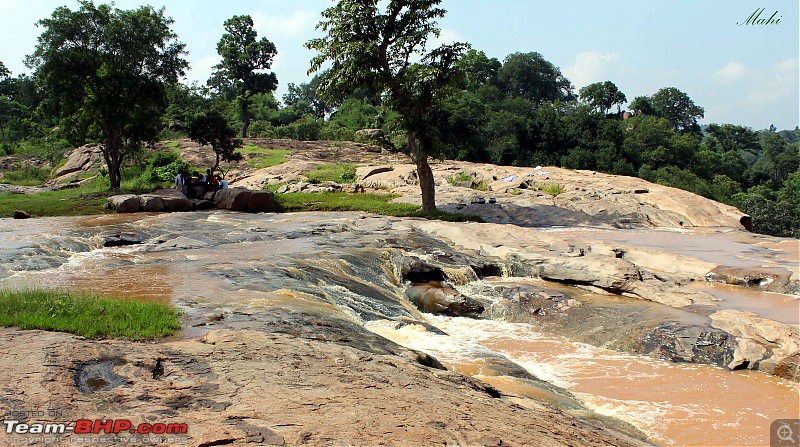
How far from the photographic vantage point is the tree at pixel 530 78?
75.2 meters

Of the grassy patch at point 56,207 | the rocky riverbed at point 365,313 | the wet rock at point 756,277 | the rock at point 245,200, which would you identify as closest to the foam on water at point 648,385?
the rocky riverbed at point 365,313

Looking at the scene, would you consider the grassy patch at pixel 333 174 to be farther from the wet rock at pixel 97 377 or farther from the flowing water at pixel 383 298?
the wet rock at pixel 97 377

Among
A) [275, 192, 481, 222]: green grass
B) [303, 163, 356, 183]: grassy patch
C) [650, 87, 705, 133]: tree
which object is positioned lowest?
[275, 192, 481, 222]: green grass

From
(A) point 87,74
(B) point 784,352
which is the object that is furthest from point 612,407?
(A) point 87,74

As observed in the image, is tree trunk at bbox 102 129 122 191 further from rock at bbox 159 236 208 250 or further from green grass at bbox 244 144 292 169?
rock at bbox 159 236 208 250

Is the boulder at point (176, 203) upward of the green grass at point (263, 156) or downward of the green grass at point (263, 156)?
downward

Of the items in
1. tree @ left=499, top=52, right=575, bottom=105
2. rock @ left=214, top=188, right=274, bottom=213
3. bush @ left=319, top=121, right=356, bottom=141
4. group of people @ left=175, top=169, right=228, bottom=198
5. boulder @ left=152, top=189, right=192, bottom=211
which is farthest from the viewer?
tree @ left=499, top=52, right=575, bottom=105

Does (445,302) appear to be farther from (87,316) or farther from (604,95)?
(604,95)

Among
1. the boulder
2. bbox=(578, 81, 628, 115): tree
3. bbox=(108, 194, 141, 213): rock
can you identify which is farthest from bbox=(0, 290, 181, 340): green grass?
bbox=(578, 81, 628, 115): tree

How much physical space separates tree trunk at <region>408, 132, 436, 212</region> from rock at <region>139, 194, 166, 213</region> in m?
8.80

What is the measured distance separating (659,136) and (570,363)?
144 ft

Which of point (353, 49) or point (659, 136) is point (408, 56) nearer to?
point (353, 49)

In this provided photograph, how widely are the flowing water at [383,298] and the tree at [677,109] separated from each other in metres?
61.6

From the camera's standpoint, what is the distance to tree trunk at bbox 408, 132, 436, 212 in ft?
69.6
